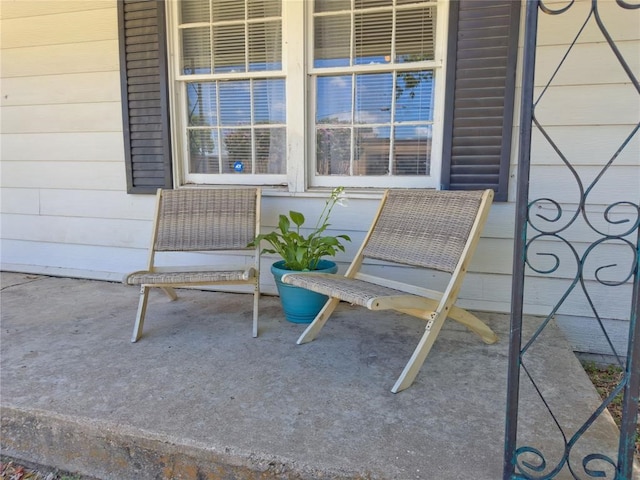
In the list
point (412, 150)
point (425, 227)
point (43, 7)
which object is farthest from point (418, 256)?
point (43, 7)

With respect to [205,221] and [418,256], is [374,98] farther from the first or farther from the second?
[205,221]

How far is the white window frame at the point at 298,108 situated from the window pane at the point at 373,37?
7cm

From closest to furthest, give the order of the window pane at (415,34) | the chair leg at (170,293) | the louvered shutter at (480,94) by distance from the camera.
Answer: the louvered shutter at (480,94) < the window pane at (415,34) < the chair leg at (170,293)

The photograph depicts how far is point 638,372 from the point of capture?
1038 mm

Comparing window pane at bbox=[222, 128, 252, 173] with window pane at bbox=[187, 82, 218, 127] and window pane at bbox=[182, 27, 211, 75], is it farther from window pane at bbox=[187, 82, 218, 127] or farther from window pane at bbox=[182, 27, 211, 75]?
window pane at bbox=[182, 27, 211, 75]

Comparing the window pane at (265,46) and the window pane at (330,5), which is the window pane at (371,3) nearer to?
the window pane at (330,5)

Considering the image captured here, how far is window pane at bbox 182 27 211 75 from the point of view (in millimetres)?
2855

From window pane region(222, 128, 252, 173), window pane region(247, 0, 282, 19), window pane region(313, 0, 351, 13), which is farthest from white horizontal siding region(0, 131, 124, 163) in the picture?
window pane region(313, 0, 351, 13)

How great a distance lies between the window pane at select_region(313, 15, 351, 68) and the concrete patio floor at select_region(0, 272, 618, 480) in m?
1.58

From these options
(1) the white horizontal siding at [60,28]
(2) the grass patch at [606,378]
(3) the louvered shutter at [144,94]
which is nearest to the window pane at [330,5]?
(3) the louvered shutter at [144,94]

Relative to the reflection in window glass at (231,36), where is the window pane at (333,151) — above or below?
below

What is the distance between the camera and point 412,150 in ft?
8.51

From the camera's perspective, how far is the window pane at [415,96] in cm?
252

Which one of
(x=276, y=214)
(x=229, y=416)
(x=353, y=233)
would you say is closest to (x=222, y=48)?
(x=276, y=214)
